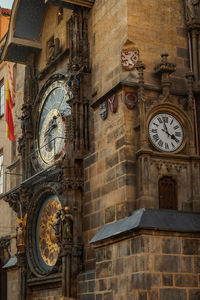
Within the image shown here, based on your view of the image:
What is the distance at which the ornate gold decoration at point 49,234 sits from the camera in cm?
1388

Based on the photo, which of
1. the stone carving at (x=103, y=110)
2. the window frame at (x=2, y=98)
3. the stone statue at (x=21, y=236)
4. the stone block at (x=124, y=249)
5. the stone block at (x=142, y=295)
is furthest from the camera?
the window frame at (x=2, y=98)

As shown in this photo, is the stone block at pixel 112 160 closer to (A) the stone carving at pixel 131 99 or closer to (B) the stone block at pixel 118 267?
(A) the stone carving at pixel 131 99

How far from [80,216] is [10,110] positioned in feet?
22.1

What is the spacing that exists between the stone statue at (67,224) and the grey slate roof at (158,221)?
5.00ft

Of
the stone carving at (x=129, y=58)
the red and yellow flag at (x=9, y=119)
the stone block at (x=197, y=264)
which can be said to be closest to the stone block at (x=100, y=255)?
the stone block at (x=197, y=264)

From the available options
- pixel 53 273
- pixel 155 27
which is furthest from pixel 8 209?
pixel 155 27

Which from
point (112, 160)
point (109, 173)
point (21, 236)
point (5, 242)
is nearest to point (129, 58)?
point (112, 160)

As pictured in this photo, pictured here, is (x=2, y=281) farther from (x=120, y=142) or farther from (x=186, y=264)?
(x=186, y=264)

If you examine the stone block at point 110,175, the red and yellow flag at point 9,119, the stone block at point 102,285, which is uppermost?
the red and yellow flag at point 9,119

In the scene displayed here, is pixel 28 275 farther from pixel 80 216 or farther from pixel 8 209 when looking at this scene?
pixel 8 209

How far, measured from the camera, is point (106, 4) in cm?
1315

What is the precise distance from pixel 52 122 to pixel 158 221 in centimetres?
513

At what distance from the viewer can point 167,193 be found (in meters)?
11.3

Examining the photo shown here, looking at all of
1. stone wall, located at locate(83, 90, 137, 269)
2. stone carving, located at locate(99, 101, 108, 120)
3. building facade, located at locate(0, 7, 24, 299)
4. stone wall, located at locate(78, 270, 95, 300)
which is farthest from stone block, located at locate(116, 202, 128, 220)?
building facade, located at locate(0, 7, 24, 299)
